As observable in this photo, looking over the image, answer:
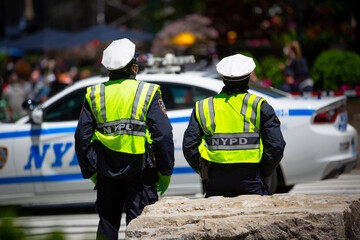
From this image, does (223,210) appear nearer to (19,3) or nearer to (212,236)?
(212,236)

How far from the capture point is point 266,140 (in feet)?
15.0

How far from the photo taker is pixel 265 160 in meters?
4.65

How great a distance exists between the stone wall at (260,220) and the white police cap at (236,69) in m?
1.09

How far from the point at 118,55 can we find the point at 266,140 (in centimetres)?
120

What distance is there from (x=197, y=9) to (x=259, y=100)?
84.0 feet

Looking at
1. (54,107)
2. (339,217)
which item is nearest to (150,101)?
(339,217)

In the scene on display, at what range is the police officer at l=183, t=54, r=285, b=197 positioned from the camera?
15.1 ft

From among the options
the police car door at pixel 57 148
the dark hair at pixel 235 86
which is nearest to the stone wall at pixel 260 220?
the dark hair at pixel 235 86

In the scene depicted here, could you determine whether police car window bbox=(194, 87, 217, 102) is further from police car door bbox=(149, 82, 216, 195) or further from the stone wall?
the stone wall

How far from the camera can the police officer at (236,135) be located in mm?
4598

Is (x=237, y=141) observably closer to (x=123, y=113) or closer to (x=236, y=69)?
(x=236, y=69)

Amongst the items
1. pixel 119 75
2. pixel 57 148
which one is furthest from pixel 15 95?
pixel 119 75

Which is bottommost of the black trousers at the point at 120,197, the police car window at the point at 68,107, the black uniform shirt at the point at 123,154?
the black trousers at the point at 120,197

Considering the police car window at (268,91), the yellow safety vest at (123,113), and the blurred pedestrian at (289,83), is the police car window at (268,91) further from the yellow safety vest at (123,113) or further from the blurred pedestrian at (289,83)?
the blurred pedestrian at (289,83)
